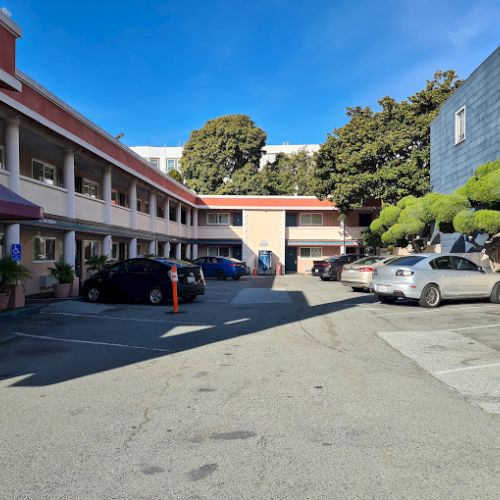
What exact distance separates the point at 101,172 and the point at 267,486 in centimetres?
2088

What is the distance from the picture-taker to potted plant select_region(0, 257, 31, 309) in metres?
11.8

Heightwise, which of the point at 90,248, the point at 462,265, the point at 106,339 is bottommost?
the point at 106,339

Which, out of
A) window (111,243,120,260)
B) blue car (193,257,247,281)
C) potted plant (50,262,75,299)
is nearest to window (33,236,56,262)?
potted plant (50,262,75,299)

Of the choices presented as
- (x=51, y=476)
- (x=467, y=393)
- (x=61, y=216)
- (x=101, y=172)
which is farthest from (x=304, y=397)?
(x=101, y=172)

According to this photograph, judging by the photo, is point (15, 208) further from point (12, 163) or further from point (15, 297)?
point (12, 163)

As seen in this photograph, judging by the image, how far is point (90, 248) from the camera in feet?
73.9

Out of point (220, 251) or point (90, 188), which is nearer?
point (90, 188)

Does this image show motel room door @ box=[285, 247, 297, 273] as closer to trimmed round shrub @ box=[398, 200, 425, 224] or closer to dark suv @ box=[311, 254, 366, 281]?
dark suv @ box=[311, 254, 366, 281]

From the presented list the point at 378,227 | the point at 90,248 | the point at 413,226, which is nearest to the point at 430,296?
the point at 413,226

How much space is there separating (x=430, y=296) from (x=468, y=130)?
410 inches

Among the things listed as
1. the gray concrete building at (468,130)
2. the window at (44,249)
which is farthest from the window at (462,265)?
the window at (44,249)

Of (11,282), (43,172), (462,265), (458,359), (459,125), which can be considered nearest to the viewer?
(458,359)

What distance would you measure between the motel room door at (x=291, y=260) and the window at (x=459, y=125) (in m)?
20.4

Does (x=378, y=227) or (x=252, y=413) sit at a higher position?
(x=378, y=227)
